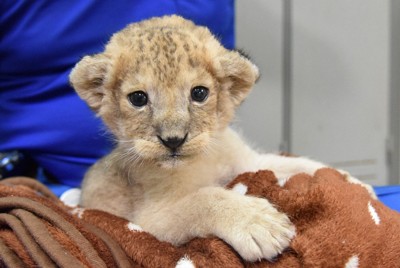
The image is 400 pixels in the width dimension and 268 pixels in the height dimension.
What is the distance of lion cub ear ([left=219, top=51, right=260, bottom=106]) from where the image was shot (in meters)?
1.18

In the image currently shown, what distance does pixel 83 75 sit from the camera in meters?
1.20

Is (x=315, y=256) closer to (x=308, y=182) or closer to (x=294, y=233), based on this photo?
(x=294, y=233)

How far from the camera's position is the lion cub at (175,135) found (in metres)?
0.99

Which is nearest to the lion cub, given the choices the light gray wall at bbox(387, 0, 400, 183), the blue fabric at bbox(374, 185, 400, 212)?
the blue fabric at bbox(374, 185, 400, 212)

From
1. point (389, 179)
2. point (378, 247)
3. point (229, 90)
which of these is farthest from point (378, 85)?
point (378, 247)

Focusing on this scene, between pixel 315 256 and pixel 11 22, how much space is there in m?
1.52

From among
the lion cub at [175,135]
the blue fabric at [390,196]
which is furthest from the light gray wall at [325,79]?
the lion cub at [175,135]

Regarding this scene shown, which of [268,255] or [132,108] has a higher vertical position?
[132,108]

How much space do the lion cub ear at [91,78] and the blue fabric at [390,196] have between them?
34.2 inches

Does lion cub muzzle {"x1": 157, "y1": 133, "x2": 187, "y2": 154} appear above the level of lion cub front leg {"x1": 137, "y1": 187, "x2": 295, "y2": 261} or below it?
above

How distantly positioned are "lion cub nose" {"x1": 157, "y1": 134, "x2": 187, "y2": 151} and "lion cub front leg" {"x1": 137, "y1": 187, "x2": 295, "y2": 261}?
0.42 ft

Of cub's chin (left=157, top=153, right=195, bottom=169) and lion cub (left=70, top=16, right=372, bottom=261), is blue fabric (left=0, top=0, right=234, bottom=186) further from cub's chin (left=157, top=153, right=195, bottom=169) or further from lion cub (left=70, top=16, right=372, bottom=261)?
cub's chin (left=157, top=153, right=195, bottom=169)

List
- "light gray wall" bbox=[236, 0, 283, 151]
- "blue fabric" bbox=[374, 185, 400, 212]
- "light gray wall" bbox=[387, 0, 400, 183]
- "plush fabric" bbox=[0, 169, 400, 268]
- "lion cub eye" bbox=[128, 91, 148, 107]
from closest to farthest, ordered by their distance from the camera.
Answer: "plush fabric" bbox=[0, 169, 400, 268]
"lion cub eye" bbox=[128, 91, 148, 107]
"blue fabric" bbox=[374, 185, 400, 212]
"light gray wall" bbox=[236, 0, 283, 151]
"light gray wall" bbox=[387, 0, 400, 183]

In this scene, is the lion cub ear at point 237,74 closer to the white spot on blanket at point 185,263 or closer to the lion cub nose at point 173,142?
the lion cub nose at point 173,142
